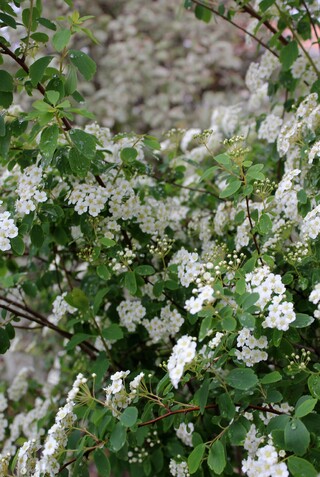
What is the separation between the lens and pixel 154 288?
64.9 inches

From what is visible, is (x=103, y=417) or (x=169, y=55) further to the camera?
(x=169, y=55)

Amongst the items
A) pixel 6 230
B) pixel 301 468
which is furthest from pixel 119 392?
pixel 6 230

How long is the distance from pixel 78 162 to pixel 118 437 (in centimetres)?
68

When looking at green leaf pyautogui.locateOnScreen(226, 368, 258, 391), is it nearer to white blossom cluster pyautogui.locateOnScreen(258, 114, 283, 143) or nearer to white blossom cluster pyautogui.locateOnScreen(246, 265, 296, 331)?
white blossom cluster pyautogui.locateOnScreen(246, 265, 296, 331)

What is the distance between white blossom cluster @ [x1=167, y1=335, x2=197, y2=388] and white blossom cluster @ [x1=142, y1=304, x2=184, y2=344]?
0.48m

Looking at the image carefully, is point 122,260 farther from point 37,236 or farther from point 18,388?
point 18,388

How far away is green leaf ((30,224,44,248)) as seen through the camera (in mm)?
1623

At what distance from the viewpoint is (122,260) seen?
1.58m

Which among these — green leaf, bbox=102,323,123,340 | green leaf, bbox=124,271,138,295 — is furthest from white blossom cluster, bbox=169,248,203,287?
green leaf, bbox=102,323,123,340

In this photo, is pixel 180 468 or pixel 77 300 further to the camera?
pixel 77 300

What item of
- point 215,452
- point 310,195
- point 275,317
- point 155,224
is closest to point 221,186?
point 155,224

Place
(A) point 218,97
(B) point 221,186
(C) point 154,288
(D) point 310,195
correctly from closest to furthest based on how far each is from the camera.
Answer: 1. (D) point 310,195
2. (C) point 154,288
3. (B) point 221,186
4. (A) point 218,97

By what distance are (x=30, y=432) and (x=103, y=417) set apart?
0.87 m

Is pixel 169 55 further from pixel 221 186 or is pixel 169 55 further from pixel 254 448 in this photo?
pixel 254 448
